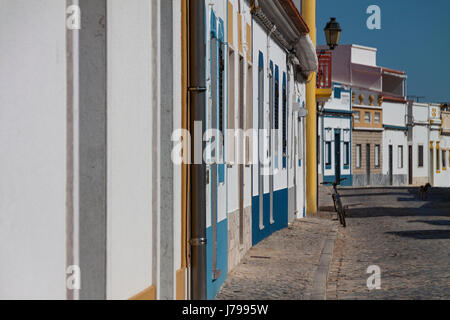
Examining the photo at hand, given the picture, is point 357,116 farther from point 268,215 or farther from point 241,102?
point 241,102

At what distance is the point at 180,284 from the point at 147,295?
3.02 ft

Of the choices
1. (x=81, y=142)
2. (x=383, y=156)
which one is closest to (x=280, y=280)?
(x=81, y=142)

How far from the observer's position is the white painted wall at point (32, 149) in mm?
3893

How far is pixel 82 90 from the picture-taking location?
14.5 ft

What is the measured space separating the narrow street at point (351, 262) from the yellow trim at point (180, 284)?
1659 millimetres

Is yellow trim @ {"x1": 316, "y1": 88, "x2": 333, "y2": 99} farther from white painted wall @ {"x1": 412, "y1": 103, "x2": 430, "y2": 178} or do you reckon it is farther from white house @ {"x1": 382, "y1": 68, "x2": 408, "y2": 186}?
white painted wall @ {"x1": 412, "y1": 103, "x2": 430, "y2": 178}

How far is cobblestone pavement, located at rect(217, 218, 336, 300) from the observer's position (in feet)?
27.8

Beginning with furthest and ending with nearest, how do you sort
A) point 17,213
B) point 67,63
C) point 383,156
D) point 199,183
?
point 383,156 → point 199,183 → point 67,63 → point 17,213

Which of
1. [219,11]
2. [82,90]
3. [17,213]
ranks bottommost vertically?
[17,213]

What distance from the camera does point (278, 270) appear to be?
10258mm

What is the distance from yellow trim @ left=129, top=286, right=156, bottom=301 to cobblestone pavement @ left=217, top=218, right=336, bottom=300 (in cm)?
244

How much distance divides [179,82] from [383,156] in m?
47.8

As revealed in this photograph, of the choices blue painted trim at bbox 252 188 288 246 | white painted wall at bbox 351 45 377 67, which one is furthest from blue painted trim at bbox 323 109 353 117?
blue painted trim at bbox 252 188 288 246
